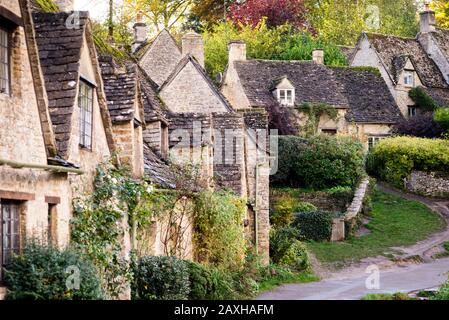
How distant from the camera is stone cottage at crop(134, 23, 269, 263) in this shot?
2862 cm

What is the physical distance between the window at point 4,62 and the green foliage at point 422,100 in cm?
5520

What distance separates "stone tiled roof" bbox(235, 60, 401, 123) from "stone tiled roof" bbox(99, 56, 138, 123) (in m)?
36.5

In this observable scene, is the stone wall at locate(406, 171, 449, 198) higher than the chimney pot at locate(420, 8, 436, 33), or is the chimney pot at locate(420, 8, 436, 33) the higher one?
the chimney pot at locate(420, 8, 436, 33)

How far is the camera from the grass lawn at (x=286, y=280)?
3154cm

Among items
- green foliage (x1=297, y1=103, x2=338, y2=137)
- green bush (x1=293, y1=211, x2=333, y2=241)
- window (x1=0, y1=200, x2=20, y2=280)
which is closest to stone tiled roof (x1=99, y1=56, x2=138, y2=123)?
window (x1=0, y1=200, x2=20, y2=280)

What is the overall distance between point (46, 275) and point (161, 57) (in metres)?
37.9

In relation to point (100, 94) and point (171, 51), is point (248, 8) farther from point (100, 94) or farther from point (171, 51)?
point (100, 94)

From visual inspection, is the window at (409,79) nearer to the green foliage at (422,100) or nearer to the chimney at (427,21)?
the green foliage at (422,100)

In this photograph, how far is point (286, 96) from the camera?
203 feet

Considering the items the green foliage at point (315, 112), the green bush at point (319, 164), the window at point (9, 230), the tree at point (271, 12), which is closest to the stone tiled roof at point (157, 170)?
the window at point (9, 230)

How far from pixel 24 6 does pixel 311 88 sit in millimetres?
47864

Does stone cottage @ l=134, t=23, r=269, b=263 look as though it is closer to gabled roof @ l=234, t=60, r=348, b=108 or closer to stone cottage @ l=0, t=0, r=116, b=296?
stone cottage @ l=0, t=0, r=116, b=296

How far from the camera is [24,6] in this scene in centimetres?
1636
